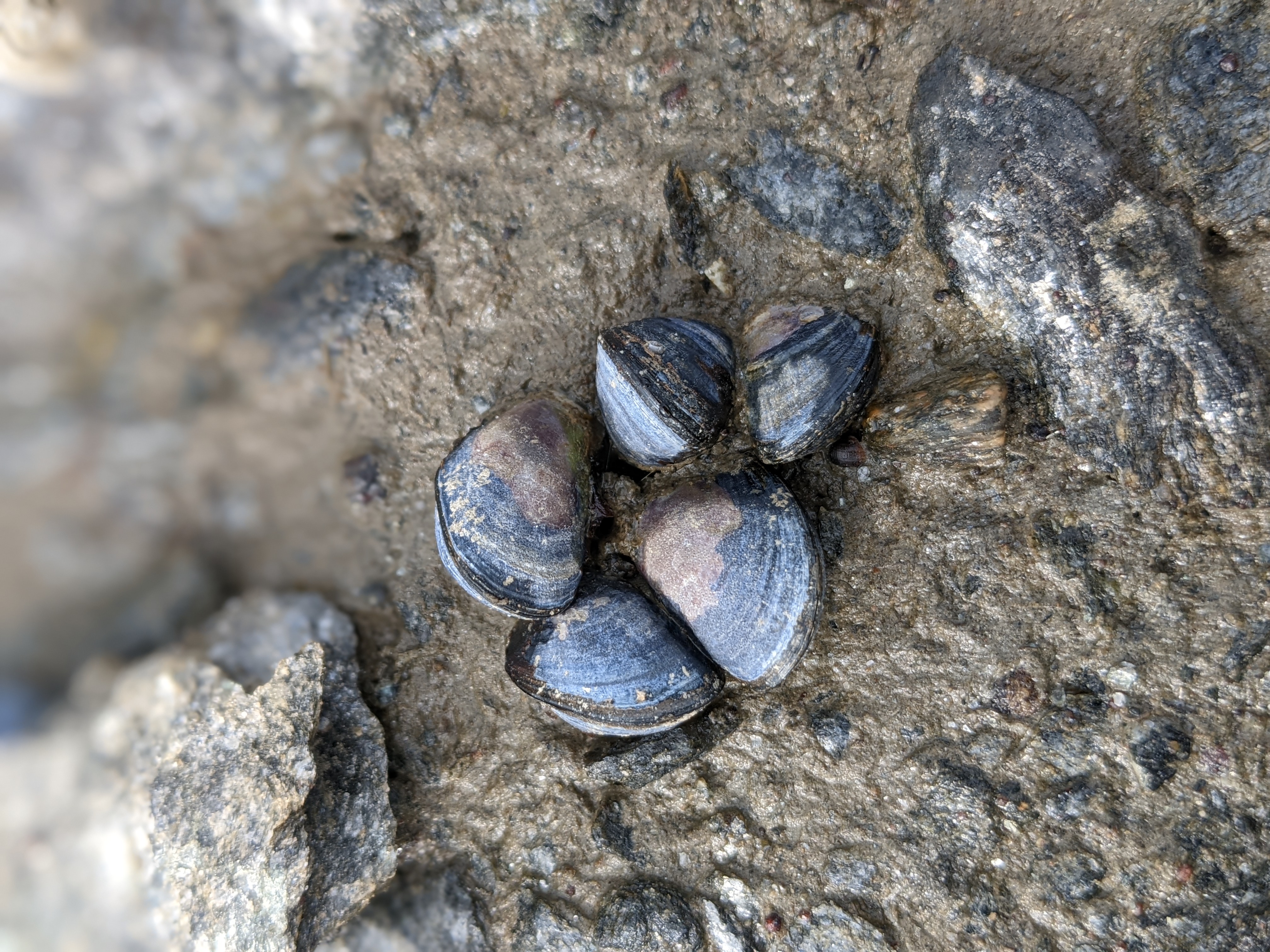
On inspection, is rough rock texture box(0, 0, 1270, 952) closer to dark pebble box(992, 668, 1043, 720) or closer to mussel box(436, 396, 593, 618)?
dark pebble box(992, 668, 1043, 720)

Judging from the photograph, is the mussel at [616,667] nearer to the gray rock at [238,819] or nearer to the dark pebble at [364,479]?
the gray rock at [238,819]

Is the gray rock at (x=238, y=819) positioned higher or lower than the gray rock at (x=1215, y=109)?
lower

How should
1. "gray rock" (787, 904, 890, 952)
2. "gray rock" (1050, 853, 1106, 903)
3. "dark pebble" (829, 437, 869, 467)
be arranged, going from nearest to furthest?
"gray rock" (1050, 853, 1106, 903)
"gray rock" (787, 904, 890, 952)
"dark pebble" (829, 437, 869, 467)

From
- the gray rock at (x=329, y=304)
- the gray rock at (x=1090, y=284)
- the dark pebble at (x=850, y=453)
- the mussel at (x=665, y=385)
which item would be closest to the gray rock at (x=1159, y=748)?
the gray rock at (x=1090, y=284)

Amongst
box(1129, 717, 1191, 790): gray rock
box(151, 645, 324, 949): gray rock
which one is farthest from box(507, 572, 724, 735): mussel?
box(1129, 717, 1191, 790): gray rock

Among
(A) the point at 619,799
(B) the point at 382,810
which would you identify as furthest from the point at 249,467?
(A) the point at 619,799

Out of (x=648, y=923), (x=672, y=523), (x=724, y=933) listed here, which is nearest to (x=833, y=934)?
(x=724, y=933)
